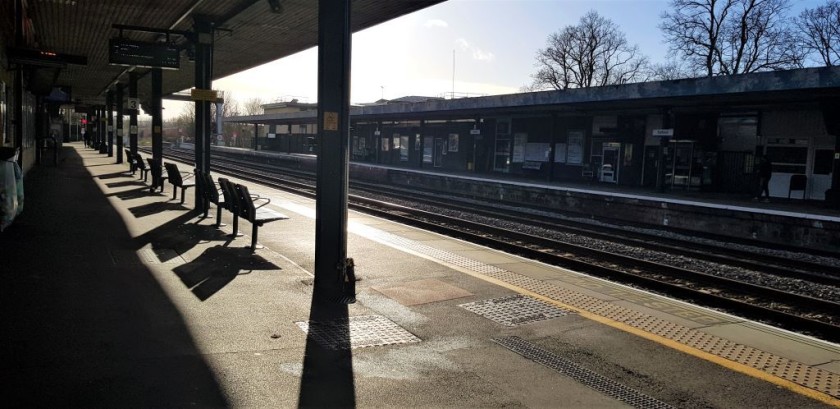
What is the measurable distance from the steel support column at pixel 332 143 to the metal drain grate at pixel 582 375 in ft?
6.96

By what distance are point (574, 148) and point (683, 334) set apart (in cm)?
2288

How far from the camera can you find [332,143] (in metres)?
6.44

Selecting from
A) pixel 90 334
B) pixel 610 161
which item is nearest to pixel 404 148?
pixel 610 161

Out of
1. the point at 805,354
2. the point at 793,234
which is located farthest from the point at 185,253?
the point at 793,234

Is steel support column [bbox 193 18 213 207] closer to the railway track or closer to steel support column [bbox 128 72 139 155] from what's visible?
the railway track

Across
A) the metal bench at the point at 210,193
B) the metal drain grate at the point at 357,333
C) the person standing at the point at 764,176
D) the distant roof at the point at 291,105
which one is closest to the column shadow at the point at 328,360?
the metal drain grate at the point at 357,333

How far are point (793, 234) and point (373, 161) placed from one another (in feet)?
98.2

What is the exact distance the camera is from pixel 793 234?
13.4 m

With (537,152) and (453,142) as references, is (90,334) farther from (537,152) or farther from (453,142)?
(453,142)

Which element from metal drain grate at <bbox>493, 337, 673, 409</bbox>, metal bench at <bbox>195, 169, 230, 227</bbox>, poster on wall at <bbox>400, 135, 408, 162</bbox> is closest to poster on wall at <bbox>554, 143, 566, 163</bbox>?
poster on wall at <bbox>400, 135, 408, 162</bbox>

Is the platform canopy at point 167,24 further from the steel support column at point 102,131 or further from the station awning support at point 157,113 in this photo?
the steel support column at point 102,131

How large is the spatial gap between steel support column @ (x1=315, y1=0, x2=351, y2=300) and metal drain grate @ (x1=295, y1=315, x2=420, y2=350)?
893mm

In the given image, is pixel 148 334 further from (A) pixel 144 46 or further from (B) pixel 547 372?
(A) pixel 144 46

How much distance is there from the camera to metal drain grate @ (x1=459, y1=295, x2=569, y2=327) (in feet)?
A: 18.6
